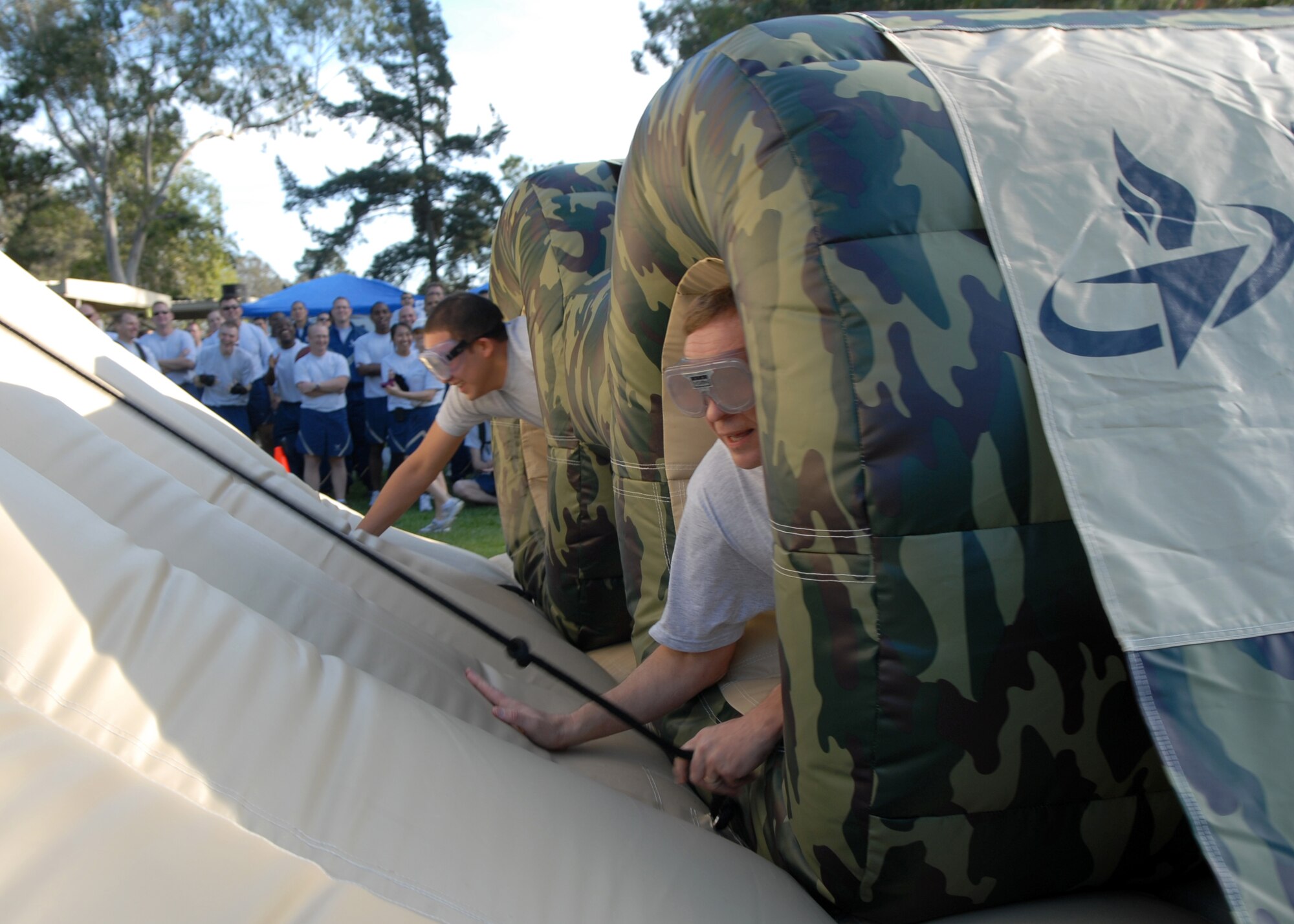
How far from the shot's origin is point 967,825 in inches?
54.5

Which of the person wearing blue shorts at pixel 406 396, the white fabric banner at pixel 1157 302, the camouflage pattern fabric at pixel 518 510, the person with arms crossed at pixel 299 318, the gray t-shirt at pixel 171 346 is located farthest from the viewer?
the person with arms crossed at pixel 299 318

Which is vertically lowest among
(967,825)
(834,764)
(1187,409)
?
(967,825)

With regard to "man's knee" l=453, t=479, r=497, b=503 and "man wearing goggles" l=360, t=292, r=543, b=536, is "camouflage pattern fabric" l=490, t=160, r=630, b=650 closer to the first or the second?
"man wearing goggles" l=360, t=292, r=543, b=536

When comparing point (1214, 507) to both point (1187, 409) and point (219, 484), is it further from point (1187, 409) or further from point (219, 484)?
point (219, 484)

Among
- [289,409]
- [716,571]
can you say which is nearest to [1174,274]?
[716,571]

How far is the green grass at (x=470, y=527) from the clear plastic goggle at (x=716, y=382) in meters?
3.85

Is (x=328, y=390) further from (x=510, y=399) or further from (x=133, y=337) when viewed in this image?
(x=510, y=399)

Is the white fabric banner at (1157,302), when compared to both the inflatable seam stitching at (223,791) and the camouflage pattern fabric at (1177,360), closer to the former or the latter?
the camouflage pattern fabric at (1177,360)

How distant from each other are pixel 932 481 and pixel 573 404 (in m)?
1.78

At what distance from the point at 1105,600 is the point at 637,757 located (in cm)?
116

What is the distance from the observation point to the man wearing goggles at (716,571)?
1730 mm

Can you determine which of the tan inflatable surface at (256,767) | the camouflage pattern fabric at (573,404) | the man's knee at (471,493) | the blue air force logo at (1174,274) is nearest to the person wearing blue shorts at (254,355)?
the man's knee at (471,493)

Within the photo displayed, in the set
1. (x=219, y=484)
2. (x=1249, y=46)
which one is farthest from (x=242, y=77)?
(x=1249, y=46)

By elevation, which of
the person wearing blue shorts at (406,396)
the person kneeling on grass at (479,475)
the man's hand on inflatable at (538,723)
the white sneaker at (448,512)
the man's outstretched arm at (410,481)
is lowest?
the person kneeling on grass at (479,475)
